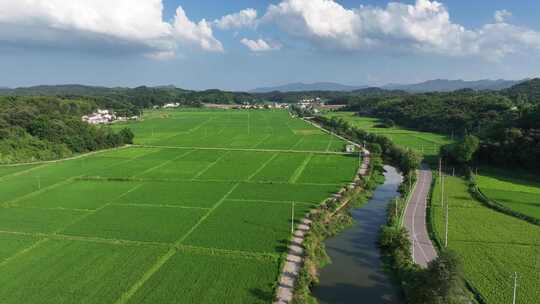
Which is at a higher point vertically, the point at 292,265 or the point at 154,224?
the point at 154,224

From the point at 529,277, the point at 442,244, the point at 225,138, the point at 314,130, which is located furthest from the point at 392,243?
the point at 314,130

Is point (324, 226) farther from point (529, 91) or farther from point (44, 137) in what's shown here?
point (529, 91)

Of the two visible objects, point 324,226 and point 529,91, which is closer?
point 324,226

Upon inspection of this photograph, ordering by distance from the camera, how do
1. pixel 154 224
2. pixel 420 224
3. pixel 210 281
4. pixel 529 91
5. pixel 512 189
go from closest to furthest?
1. pixel 210 281
2. pixel 154 224
3. pixel 420 224
4. pixel 512 189
5. pixel 529 91

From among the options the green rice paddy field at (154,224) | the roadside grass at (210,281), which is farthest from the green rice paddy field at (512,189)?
the roadside grass at (210,281)

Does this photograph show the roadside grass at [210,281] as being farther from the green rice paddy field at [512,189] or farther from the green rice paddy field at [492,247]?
the green rice paddy field at [512,189]

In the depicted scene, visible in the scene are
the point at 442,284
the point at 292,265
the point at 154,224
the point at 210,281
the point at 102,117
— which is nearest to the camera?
the point at 442,284

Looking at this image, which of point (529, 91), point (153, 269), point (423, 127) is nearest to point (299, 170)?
point (153, 269)
